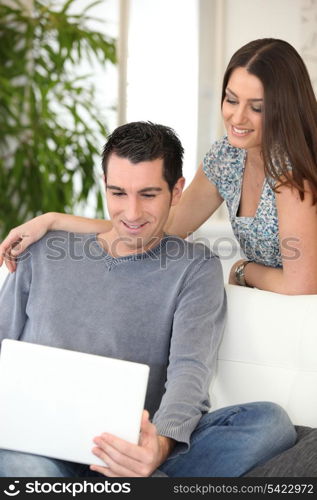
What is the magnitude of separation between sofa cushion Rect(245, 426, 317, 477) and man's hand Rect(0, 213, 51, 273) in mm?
809

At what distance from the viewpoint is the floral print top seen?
2150 millimetres

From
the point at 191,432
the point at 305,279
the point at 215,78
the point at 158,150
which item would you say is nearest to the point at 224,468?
the point at 191,432

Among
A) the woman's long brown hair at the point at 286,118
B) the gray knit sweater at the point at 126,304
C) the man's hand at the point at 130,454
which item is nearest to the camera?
the man's hand at the point at 130,454

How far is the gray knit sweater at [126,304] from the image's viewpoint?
5.98ft

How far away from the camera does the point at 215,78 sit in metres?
4.10

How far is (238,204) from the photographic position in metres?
2.28

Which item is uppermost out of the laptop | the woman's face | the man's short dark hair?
the woman's face

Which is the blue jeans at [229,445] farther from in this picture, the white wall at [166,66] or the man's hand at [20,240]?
the white wall at [166,66]

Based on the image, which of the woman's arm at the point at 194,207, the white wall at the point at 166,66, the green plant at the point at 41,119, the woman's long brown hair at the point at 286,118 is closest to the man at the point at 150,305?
the woman's long brown hair at the point at 286,118

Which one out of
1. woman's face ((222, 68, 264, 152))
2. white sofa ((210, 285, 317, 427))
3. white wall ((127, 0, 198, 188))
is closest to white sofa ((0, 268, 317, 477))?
white sofa ((210, 285, 317, 427))

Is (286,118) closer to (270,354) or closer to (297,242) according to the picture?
(297,242)

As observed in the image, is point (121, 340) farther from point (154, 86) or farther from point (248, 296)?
point (154, 86)

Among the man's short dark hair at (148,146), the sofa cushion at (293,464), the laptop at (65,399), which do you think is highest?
the man's short dark hair at (148,146)

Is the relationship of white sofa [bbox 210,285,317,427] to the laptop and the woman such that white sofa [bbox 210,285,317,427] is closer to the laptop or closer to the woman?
the woman
